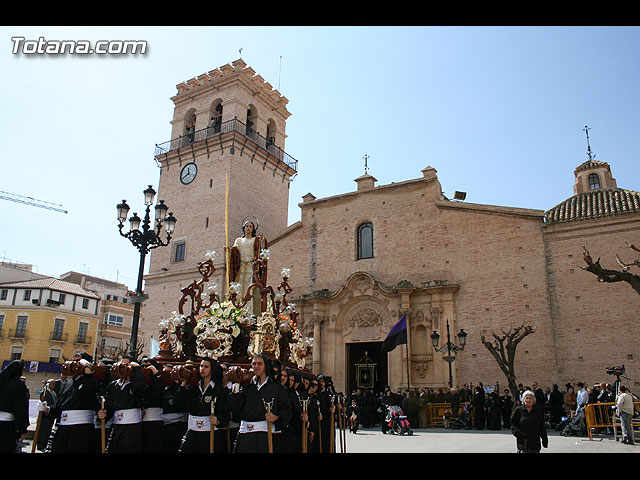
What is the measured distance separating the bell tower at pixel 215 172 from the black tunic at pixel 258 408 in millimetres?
21504

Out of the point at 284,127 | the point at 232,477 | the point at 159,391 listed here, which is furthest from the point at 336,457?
the point at 284,127

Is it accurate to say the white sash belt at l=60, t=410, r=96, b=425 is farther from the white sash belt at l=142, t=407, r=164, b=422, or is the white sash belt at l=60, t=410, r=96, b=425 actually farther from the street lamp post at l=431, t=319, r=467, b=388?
the street lamp post at l=431, t=319, r=467, b=388

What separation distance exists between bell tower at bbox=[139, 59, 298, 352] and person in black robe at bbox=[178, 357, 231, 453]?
69.5ft

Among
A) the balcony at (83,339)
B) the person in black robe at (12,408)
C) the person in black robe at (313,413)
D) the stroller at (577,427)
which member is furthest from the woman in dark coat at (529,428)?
the balcony at (83,339)

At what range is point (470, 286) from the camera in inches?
863

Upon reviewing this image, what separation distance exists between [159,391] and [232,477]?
288 cm

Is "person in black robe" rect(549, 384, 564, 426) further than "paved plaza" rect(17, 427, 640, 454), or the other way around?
"person in black robe" rect(549, 384, 564, 426)

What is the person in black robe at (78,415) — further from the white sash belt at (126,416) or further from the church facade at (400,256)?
the church facade at (400,256)

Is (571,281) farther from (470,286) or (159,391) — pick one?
(159,391)

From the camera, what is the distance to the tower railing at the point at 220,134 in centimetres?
2975

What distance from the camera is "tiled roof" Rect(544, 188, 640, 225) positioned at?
20.5 metres

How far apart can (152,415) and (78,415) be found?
2.67ft

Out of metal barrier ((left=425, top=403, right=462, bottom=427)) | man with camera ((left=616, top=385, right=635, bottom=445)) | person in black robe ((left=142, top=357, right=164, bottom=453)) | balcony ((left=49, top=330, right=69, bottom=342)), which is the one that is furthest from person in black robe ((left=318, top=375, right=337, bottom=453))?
balcony ((left=49, top=330, right=69, bottom=342))

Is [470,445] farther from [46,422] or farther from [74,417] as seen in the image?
[74,417]
